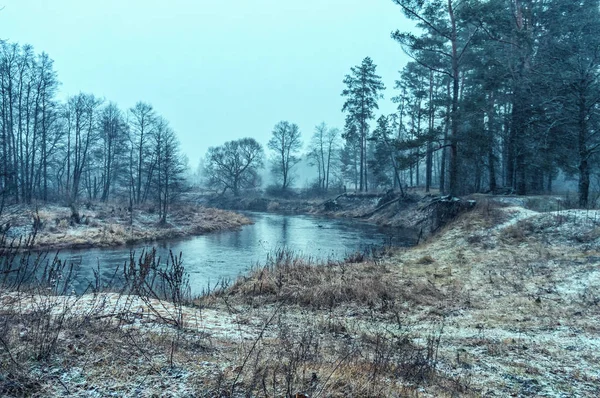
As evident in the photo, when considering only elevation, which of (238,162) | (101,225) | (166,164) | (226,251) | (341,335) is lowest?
(226,251)

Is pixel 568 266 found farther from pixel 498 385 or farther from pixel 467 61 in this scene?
pixel 467 61

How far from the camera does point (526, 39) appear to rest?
59.9 ft

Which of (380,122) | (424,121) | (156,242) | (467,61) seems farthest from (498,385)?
(424,121)

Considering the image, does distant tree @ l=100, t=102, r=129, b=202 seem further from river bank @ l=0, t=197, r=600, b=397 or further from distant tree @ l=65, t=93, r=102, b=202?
river bank @ l=0, t=197, r=600, b=397

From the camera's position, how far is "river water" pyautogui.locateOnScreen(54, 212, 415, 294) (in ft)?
44.0

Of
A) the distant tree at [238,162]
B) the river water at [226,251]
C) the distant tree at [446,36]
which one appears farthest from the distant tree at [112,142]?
the distant tree at [446,36]

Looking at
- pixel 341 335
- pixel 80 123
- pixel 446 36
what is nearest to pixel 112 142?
pixel 80 123

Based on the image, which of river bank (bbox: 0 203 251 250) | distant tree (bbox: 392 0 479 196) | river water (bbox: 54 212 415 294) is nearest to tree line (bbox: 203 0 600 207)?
distant tree (bbox: 392 0 479 196)

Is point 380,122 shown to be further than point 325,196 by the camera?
No

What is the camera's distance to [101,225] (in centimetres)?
2467

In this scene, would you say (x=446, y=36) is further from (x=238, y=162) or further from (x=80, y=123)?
(x=238, y=162)

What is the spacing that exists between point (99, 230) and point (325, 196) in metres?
35.9

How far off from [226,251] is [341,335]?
1448 cm

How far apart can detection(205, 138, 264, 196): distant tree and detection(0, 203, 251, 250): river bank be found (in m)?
25.3
